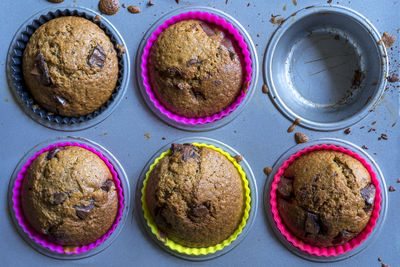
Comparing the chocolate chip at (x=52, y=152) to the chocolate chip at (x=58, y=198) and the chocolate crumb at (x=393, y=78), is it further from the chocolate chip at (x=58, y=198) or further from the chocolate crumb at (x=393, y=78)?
the chocolate crumb at (x=393, y=78)

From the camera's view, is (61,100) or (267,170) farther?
(267,170)

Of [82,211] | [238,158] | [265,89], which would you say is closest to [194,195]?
[238,158]

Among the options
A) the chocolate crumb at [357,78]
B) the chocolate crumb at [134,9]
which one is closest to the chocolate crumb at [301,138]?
the chocolate crumb at [357,78]

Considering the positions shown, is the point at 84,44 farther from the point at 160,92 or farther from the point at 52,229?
the point at 52,229

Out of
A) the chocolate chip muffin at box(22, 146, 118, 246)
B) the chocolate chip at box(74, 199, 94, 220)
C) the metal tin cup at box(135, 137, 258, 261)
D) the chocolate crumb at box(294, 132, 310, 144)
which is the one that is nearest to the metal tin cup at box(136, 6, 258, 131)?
the metal tin cup at box(135, 137, 258, 261)

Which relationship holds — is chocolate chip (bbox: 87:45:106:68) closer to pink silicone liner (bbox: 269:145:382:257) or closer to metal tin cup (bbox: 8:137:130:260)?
metal tin cup (bbox: 8:137:130:260)

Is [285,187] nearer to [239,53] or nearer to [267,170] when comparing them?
[267,170]
